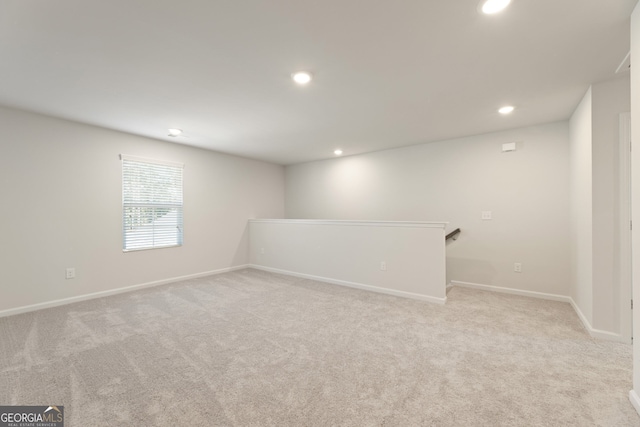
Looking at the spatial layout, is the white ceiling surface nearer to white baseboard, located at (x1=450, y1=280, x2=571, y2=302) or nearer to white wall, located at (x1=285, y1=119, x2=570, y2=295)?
white wall, located at (x1=285, y1=119, x2=570, y2=295)

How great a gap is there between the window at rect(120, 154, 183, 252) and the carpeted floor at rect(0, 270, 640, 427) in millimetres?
1160

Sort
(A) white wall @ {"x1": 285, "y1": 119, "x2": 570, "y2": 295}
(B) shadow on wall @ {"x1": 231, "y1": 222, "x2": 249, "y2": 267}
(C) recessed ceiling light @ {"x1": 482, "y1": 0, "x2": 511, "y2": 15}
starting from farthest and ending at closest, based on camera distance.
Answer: (B) shadow on wall @ {"x1": 231, "y1": 222, "x2": 249, "y2": 267} < (A) white wall @ {"x1": 285, "y1": 119, "x2": 570, "y2": 295} < (C) recessed ceiling light @ {"x1": 482, "y1": 0, "x2": 511, "y2": 15}

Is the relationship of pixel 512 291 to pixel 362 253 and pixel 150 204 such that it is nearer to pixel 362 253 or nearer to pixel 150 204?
pixel 362 253

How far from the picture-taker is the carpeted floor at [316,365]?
1.58m

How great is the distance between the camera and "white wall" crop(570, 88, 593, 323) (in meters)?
2.62

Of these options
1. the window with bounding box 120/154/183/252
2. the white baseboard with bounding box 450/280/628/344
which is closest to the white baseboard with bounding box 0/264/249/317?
the window with bounding box 120/154/183/252

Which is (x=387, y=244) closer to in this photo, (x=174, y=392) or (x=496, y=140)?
(x=496, y=140)

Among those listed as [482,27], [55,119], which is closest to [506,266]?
[482,27]

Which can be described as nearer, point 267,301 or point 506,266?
point 267,301

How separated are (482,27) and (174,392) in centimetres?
317

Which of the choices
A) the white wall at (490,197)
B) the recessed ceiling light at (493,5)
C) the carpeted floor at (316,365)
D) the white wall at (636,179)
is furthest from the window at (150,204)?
the white wall at (636,179)

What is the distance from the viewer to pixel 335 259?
4.52 meters

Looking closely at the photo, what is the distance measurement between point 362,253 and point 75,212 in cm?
407

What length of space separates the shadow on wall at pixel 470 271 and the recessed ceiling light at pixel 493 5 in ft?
11.8
